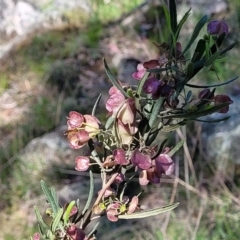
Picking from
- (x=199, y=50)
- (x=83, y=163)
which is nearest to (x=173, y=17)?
(x=199, y=50)

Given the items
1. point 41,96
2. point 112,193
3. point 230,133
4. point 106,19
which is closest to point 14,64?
point 41,96

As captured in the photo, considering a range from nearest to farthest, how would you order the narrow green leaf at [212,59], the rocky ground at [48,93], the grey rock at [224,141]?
the narrow green leaf at [212,59]
the grey rock at [224,141]
the rocky ground at [48,93]

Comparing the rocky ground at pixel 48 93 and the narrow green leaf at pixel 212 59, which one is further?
the rocky ground at pixel 48 93

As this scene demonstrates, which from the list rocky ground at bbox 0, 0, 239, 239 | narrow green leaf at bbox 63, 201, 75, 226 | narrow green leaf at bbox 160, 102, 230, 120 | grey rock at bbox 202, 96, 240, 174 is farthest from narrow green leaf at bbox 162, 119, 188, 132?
grey rock at bbox 202, 96, 240, 174

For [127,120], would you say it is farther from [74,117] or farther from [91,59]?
[91,59]

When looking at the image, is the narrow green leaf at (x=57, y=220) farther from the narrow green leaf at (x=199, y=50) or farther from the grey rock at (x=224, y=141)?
the grey rock at (x=224, y=141)

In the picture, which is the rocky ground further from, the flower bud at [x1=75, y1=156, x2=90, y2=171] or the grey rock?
the flower bud at [x1=75, y1=156, x2=90, y2=171]

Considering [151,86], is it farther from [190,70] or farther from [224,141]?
[224,141]

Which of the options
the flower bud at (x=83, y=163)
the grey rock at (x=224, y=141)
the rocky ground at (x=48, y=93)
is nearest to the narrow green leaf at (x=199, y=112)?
the flower bud at (x=83, y=163)

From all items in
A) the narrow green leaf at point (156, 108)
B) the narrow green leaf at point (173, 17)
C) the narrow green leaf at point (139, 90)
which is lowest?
the narrow green leaf at point (156, 108)

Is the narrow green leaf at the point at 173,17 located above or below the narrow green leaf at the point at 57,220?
above

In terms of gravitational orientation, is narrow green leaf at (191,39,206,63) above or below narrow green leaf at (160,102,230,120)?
above

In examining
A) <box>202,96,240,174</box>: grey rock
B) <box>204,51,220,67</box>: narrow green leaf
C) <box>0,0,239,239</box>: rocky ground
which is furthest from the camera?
<box>0,0,239,239</box>: rocky ground
